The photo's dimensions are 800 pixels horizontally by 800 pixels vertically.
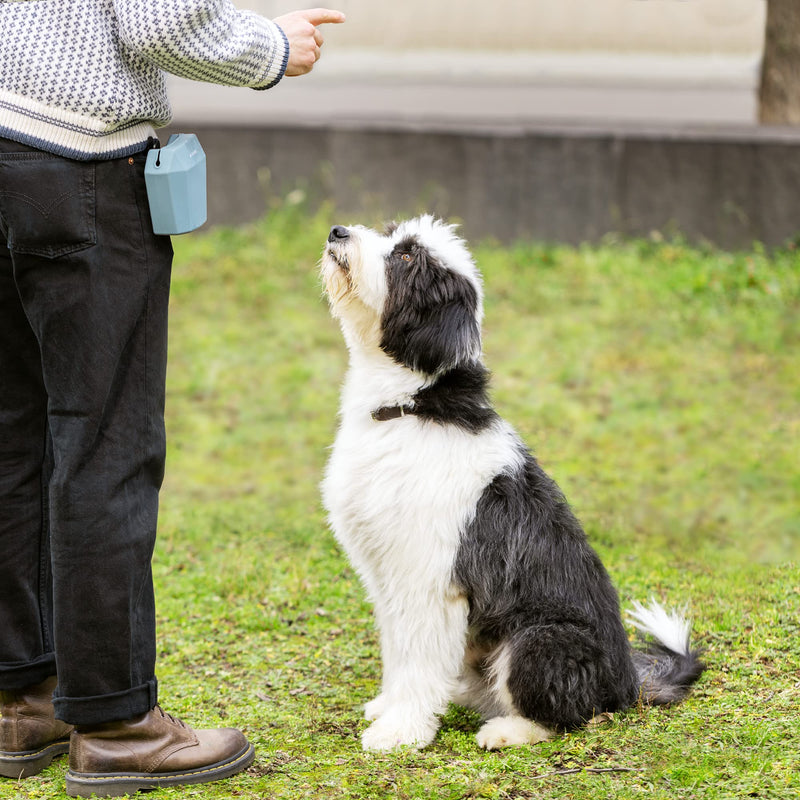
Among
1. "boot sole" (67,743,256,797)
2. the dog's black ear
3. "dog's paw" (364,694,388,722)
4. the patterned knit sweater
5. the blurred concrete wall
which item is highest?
the blurred concrete wall

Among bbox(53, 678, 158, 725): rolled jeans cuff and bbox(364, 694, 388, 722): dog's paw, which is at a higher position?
bbox(53, 678, 158, 725): rolled jeans cuff

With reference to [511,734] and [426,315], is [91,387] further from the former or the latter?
[511,734]

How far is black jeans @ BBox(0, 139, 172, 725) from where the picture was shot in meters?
2.64

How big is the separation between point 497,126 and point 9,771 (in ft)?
22.2

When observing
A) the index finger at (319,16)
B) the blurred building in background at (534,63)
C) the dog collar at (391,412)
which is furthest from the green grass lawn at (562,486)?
the blurred building in background at (534,63)

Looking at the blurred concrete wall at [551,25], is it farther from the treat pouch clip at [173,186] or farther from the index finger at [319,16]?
the treat pouch clip at [173,186]

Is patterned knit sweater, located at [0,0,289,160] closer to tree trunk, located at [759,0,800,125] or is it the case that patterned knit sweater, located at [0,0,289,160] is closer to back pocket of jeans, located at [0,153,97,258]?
back pocket of jeans, located at [0,153,97,258]

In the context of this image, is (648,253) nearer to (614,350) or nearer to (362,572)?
(614,350)

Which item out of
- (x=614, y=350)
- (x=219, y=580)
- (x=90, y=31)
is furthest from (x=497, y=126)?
(x=90, y=31)

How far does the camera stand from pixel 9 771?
3.09m

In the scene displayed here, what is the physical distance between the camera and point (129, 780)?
2896mm

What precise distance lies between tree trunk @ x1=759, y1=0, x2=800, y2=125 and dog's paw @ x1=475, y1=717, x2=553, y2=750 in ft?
21.4

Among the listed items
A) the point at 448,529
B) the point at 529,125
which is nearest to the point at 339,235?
the point at 448,529

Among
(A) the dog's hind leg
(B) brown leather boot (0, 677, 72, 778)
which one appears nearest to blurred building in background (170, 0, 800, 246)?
(A) the dog's hind leg
